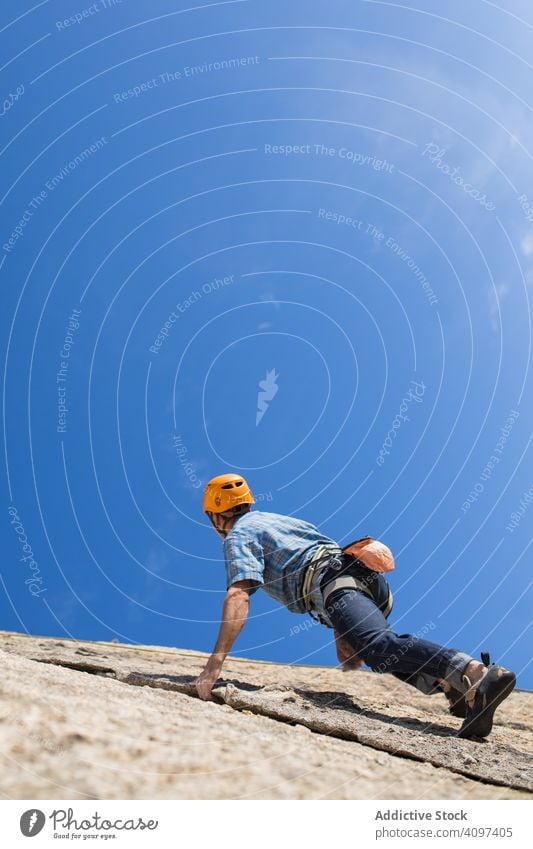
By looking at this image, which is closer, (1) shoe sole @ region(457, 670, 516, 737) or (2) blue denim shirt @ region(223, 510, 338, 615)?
(1) shoe sole @ region(457, 670, 516, 737)

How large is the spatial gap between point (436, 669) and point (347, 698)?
134cm

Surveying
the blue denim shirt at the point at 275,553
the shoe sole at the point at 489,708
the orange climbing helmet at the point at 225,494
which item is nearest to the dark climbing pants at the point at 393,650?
the shoe sole at the point at 489,708

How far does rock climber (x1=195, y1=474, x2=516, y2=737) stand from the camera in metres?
5.08

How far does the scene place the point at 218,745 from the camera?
362cm

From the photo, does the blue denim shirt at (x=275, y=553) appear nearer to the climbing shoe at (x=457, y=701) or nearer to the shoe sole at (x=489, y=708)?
the climbing shoe at (x=457, y=701)

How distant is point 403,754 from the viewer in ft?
13.6

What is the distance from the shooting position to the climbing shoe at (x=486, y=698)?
4.93m

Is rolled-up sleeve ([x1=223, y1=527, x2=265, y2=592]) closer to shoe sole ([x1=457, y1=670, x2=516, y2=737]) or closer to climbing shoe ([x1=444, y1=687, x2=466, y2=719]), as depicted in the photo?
climbing shoe ([x1=444, y1=687, x2=466, y2=719])

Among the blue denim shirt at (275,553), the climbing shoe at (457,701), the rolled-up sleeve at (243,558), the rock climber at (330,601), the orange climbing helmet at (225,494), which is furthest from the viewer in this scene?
the orange climbing helmet at (225,494)

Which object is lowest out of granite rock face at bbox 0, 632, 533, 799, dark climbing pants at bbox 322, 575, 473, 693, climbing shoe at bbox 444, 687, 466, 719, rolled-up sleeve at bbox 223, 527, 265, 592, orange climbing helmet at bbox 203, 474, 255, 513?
granite rock face at bbox 0, 632, 533, 799

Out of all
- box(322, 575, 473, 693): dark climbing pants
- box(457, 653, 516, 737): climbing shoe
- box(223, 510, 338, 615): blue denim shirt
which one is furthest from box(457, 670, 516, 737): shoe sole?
box(223, 510, 338, 615): blue denim shirt

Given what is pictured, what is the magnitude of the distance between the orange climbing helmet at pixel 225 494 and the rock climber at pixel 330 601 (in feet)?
0.03
